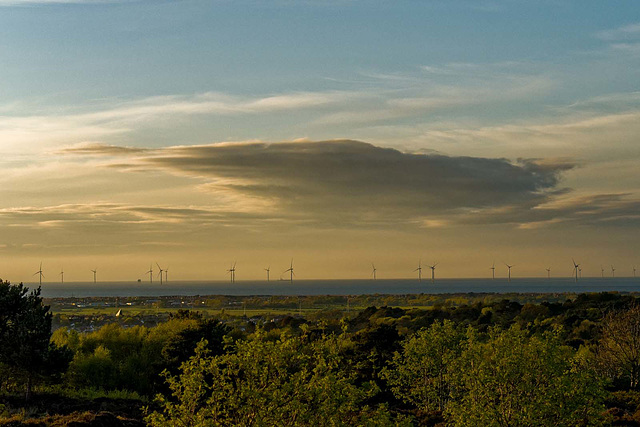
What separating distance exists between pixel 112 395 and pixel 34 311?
49.9 feet

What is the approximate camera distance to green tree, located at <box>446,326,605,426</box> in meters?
36.7

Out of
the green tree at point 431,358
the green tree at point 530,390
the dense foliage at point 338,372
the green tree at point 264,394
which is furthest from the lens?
the green tree at point 431,358

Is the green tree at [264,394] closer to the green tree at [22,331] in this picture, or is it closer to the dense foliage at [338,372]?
the dense foliage at [338,372]

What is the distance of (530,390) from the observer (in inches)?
1484

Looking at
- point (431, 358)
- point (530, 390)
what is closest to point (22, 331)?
point (431, 358)

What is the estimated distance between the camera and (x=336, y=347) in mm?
30469

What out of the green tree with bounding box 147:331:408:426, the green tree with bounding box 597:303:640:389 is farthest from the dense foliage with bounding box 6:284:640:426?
the green tree with bounding box 597:303:640:389

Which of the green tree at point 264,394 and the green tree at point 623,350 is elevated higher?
the green tree at point 264,394

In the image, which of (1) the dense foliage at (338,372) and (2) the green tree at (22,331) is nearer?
(1) the dense foliage at (338,372)

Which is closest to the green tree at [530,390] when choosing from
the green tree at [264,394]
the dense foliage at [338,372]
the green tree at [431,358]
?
the dense foliage at [338,372]

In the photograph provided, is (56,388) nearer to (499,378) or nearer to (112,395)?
(112,395)

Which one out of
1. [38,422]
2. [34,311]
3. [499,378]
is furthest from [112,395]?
[499,378]

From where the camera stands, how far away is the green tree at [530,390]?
36.7m

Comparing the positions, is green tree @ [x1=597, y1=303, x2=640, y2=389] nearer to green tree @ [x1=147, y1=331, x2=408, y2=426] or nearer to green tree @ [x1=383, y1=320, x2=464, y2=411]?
green tree @ [x1=383, y1=320, x2=464, y2=411]
